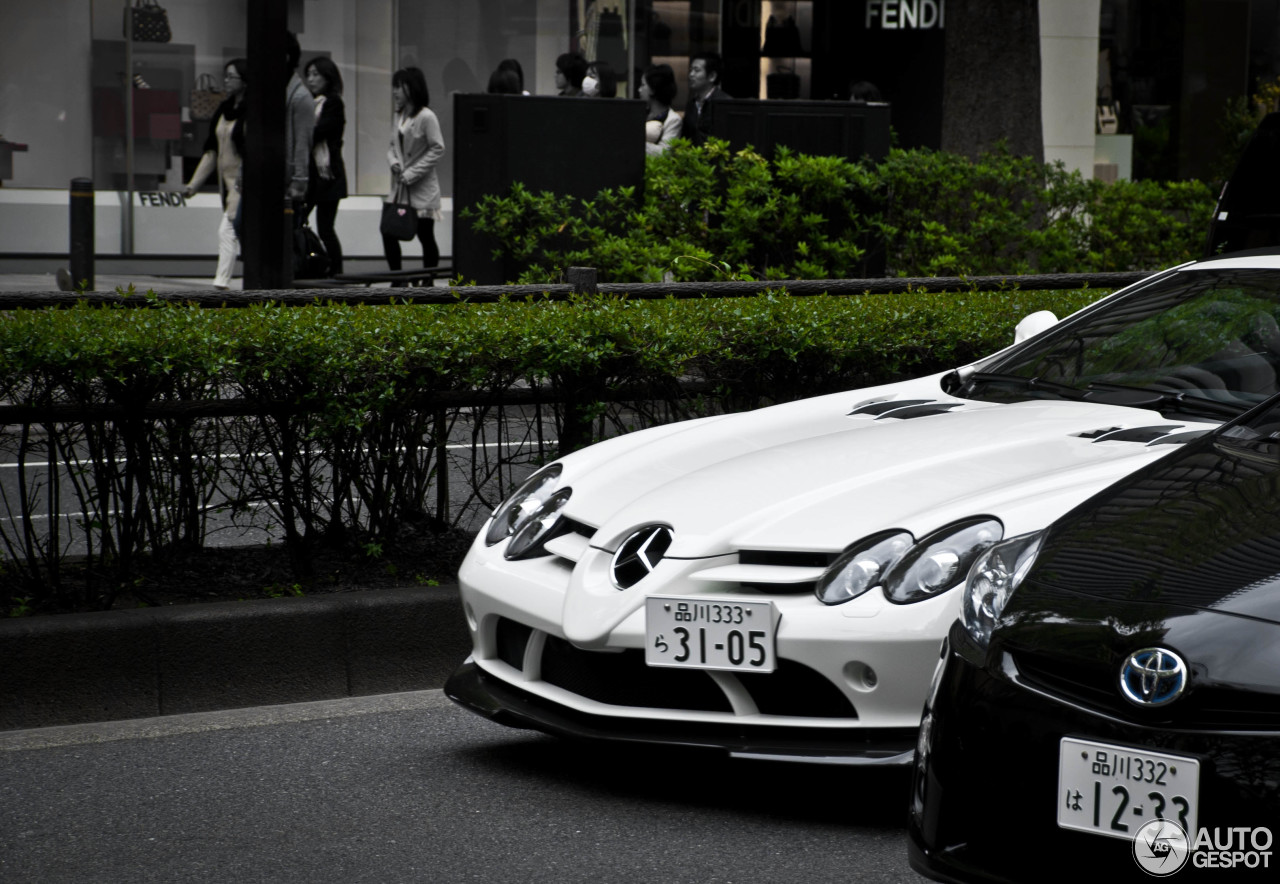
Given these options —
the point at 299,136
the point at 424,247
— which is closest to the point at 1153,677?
the point at 299,136

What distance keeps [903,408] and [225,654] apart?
216cm

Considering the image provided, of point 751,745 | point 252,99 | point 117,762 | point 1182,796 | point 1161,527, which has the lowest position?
point 117,762

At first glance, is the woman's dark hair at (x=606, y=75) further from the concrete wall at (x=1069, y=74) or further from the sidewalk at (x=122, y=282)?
the concrete wall at (x=1069, y=74)

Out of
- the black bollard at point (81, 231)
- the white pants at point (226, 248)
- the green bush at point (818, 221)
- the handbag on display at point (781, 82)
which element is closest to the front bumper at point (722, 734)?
the green bush at point (818, 221)

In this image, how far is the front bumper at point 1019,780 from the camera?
97.0 inches

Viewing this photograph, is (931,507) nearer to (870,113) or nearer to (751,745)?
(751,745)

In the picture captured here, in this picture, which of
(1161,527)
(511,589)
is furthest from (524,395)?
(1161,527)

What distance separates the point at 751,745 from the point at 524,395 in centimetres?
234

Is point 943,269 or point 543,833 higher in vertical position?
point 943,269

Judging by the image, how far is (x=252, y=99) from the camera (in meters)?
8.87

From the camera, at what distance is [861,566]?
3.68m

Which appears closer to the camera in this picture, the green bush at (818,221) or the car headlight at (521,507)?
the car headlight at (521,507)

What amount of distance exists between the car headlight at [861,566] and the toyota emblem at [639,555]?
441 mm

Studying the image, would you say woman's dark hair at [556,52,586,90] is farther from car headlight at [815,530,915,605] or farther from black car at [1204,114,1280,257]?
car headlight at [815,530,915,605]
